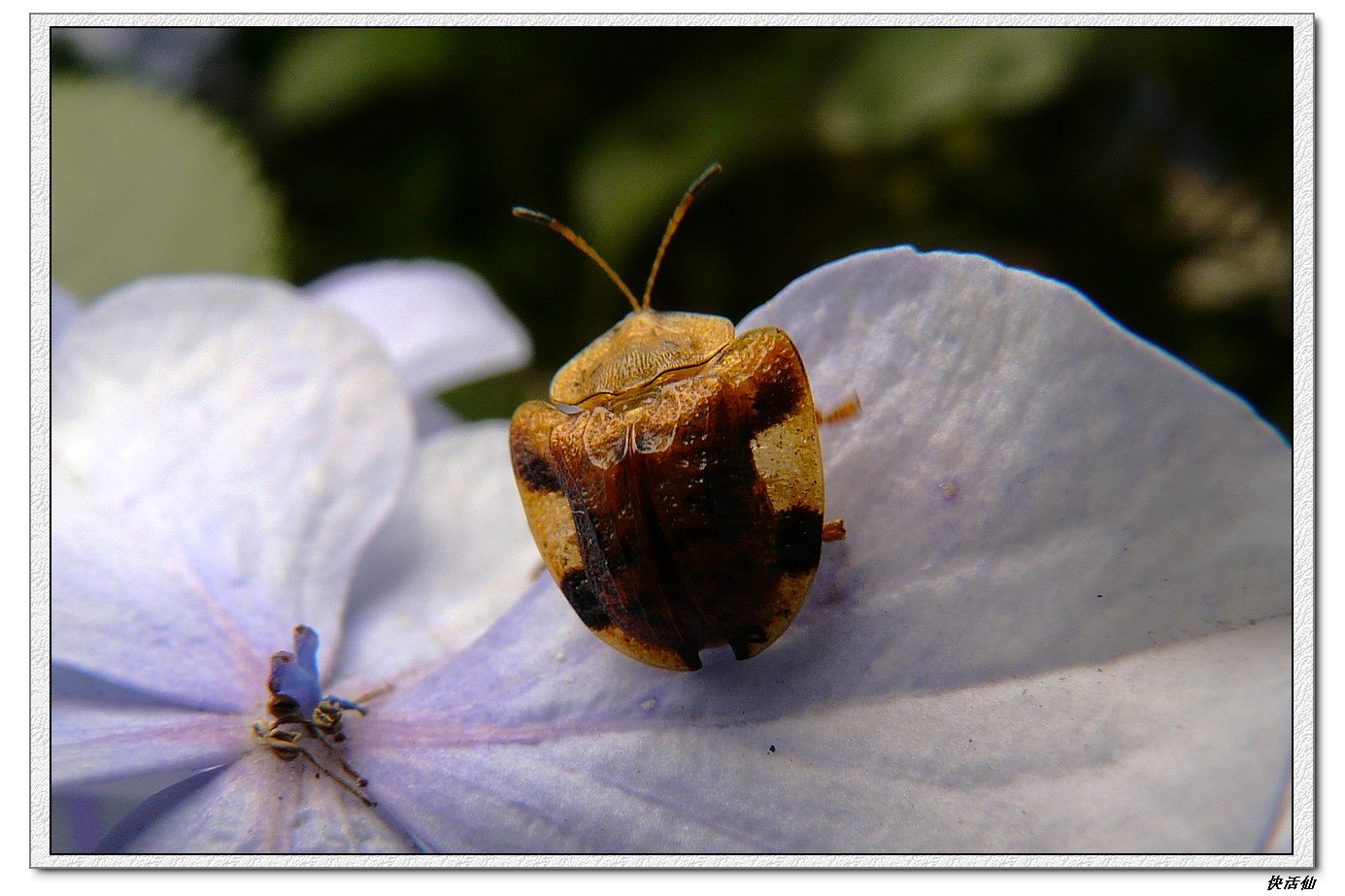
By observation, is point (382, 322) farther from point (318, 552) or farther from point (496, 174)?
point (496, 174)

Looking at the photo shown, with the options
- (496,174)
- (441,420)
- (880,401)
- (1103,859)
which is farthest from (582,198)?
(1103,859)

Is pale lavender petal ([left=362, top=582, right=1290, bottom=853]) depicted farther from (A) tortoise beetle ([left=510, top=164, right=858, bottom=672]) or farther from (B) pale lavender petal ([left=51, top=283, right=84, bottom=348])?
(B) pale lavender petal ([left=51, top=283, right=84, bottom=348])

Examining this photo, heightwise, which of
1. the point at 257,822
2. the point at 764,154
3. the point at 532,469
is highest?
the point at 764,154

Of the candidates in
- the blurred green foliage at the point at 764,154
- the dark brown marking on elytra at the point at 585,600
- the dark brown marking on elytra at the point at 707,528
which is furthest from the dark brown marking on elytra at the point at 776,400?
the blurred green foliage at the point at 764,154

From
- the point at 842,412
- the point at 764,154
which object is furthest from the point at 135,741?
the point at 764,154

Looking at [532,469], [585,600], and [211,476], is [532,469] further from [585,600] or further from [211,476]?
[211,476]
